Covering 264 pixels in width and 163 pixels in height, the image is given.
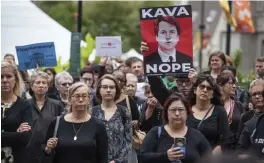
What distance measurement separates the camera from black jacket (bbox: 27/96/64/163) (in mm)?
8422

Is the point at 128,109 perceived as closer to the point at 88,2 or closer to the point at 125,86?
the point at 125,86

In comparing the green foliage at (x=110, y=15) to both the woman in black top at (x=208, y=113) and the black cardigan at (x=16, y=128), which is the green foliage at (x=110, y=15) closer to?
the woman in black top at (x=208, y=113)

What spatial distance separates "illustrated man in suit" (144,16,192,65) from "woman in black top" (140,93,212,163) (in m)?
1.67

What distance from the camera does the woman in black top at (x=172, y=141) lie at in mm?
6258

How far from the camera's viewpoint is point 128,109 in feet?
27.4

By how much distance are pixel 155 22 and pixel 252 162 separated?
18.2 ft

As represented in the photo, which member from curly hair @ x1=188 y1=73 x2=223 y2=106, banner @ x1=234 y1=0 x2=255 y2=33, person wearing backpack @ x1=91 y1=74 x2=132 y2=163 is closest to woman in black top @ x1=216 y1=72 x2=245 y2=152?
curly hair @ x1=188 y1=73 x2=223 y2=106

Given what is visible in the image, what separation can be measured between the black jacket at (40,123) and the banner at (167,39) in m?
1.29

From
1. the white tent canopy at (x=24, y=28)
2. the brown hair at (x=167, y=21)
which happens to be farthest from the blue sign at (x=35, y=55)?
the white tent canopy at (x=24, y=28)

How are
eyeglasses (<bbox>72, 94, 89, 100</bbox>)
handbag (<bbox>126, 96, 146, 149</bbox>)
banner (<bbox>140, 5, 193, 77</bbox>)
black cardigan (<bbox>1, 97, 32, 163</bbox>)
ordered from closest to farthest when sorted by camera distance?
black cardigan (<bbox>1, 97, 32, 163</bbox>), eyeglasses (<bbox>72, 94, 89, 100</bbox>), banner (<bbox>140, 5, 193, 77</bbox>), handbag (<bbox>126, 96, 146, 149</bbox>)

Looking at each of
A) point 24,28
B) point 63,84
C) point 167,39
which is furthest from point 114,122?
point 24,28

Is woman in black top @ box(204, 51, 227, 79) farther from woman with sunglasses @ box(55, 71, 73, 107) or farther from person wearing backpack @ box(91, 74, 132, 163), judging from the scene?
person wearing backpack @ box(91, 74, 132, 163)

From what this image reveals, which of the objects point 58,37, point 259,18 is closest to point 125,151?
point 58,37

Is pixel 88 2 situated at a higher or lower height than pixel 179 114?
higher
